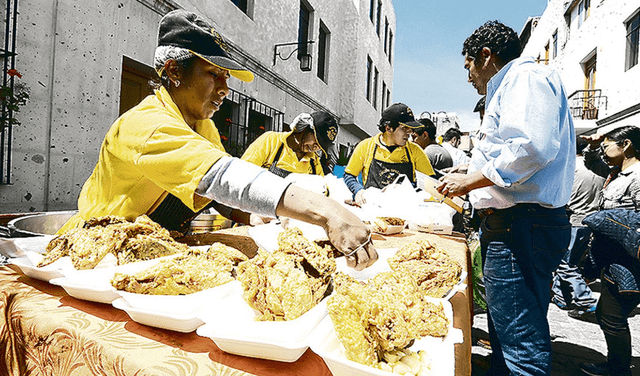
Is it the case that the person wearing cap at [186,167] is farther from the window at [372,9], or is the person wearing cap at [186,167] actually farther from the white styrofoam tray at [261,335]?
the window at [372,9]

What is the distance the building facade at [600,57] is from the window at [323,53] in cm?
931

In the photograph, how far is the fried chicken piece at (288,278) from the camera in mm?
839

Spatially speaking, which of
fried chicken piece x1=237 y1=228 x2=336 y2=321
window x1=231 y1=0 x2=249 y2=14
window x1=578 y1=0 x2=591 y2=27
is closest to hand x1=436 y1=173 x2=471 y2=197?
fried chicken piece x1=237 y1=228 x2=336 y2=321

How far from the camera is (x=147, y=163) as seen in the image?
1.29 meters

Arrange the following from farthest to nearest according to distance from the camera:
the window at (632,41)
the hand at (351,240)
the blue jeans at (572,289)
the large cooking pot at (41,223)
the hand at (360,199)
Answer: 1. the window at (632,41)
2. the blue jeans at (572,289)
3. the hand at (360,199)
4. the large cooking pot at (41,223)
5. the hand at (351,240)

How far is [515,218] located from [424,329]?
4.08 feet

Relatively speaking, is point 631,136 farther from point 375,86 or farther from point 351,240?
point 375,86

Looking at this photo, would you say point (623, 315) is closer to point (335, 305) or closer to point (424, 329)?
point (424, 329)

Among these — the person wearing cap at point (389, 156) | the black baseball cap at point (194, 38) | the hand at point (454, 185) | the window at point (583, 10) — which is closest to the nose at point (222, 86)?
the black baseball cap at point (194, 38)

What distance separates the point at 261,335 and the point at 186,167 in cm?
71

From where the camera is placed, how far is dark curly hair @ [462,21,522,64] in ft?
6.81

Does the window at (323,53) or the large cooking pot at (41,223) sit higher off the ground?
the window at (323,53)

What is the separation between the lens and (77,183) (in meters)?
4.16

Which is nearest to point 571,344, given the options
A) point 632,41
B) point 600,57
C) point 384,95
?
point 632,41
